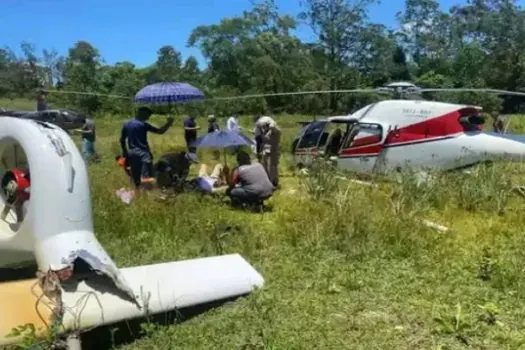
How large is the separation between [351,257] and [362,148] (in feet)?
20.7

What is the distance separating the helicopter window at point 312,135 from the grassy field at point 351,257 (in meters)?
3.59

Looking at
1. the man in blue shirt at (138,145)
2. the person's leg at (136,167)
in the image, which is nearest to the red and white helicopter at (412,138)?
the man in blue shirt at (138,145)

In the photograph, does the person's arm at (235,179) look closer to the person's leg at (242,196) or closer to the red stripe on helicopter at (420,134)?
the person's leg at (242,196)

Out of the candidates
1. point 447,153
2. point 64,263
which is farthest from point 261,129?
point 64,263

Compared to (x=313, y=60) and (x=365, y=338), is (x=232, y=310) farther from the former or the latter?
(x=313, y=60)

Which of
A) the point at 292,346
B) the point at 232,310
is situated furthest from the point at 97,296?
the point at 292,346

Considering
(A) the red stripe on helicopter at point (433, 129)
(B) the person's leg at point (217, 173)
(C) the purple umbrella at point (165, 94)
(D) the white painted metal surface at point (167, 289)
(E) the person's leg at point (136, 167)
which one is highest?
(C) the purple umbrella at point (165, 94)

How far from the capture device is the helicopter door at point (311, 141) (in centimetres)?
1289

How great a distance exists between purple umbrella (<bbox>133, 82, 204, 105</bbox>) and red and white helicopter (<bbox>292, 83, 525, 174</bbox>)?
277cm

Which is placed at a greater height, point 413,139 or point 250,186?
point 413,139

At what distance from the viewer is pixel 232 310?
4.68 metres

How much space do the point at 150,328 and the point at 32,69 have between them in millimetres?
54251

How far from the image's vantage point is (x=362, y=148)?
11984 millimetres

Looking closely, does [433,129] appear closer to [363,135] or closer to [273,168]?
[363,135]
